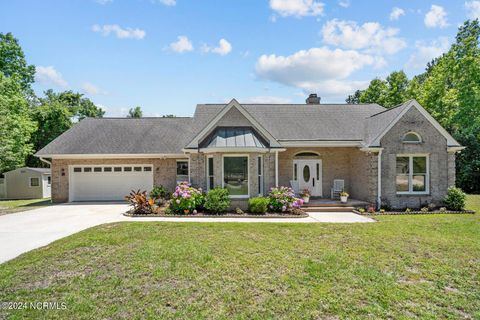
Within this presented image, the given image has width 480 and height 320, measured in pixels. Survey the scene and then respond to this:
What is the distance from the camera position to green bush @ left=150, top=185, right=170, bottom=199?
1712 centimetres

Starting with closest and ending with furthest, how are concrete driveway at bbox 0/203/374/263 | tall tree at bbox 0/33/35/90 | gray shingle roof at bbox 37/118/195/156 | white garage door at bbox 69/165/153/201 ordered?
concrete driveway at bbox 0/203/374/263 < gray shingle roof at bbox 37/118/195/156 < white garage door at bbox 69/165/153/201 < tall tree at bbox 0/33/35/90

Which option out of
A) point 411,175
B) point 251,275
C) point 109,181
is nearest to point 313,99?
point 411,175

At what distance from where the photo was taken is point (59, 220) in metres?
12.3

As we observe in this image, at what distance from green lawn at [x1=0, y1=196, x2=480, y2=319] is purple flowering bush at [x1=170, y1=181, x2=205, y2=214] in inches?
162

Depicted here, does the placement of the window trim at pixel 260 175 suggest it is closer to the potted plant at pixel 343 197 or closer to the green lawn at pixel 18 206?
the potted plant at pixel 343 197

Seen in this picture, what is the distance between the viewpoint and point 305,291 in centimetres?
534

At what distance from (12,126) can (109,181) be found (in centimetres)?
866

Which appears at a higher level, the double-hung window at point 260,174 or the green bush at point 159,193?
the double-hung window at point 260,174

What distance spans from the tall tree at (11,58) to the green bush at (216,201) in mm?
29922

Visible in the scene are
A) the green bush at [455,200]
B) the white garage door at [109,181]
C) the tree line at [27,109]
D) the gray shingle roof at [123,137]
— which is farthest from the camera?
the tree line at [27,109]

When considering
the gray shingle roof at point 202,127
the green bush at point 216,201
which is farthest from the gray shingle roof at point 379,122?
the green bush at point 216,201

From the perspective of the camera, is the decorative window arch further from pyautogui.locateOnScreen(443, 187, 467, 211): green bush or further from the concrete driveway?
pyautogui.locateOnScreen(443, 187, 467, 211): green bush

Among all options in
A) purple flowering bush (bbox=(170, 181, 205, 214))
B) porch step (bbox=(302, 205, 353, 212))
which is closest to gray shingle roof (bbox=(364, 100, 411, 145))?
porch step (bbox=(302, 205, 353, 212))

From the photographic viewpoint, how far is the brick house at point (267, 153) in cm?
1497
